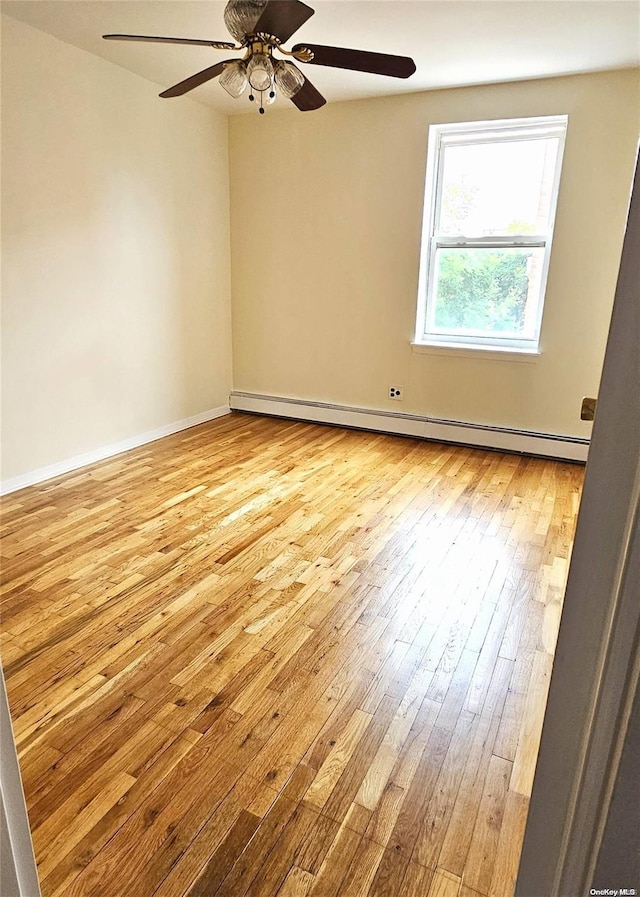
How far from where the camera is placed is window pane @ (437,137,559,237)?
3863mm

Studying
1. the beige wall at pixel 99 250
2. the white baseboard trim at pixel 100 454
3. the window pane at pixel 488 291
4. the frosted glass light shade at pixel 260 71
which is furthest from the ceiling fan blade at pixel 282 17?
the white baseboard trim at pixel 100 454

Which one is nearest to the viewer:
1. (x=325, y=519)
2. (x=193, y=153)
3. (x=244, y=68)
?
(x=244, y=68)

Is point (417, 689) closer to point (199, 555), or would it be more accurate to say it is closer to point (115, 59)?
point (199, 555)

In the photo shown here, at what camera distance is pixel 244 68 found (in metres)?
2.31

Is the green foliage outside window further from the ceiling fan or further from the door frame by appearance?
the door frame

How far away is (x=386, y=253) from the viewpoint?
4.39 m

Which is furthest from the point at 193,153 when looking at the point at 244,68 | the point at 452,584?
the point at 452,584

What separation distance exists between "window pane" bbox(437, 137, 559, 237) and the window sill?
0.83m

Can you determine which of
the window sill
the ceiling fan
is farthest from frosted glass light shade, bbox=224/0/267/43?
the window sill

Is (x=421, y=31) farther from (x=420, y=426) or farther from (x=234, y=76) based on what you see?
(x=420, y=426)

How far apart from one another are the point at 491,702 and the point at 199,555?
1.45 m

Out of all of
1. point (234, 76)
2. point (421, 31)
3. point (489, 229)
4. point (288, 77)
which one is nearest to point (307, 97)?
point (288, 77)

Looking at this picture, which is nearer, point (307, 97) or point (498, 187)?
point (307, 97)

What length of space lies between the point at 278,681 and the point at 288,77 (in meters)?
2.42
